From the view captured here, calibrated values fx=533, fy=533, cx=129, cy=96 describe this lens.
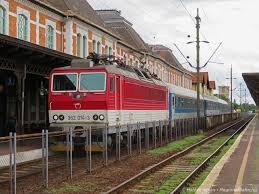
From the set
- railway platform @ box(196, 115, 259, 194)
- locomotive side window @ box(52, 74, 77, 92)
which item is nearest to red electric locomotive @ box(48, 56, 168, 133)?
locomotive side window @ box(52, 74, 77, 92)

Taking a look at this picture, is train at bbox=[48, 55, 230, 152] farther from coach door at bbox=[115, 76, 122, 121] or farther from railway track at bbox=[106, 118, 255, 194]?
railway track at bbox=[106, 118, 255, 194]

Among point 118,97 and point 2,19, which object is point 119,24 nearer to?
point 2,19

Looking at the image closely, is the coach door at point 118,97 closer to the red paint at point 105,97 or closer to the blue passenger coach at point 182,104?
the red paint at point 105,97

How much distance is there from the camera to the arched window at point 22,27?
30.7 m

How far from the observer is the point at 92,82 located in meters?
19.5

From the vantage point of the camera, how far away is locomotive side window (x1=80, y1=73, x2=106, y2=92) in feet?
63.2

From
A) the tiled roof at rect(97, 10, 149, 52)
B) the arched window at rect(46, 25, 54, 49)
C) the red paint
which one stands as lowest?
the red paint

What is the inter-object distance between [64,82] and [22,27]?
1234 centimetres

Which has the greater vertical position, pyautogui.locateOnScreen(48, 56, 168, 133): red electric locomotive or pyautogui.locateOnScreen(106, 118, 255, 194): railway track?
pyautogui.locateOnScreen(48, 56, 168, 133): red electric locomotive

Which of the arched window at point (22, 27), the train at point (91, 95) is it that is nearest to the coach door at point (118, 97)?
the train at point (91, 95)

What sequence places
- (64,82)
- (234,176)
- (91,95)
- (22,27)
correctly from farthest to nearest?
(22,27) → (64,82) → (91,95) → (234,176)

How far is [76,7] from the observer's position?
137 ft

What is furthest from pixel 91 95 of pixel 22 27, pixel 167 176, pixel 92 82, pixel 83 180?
pixel 22 27

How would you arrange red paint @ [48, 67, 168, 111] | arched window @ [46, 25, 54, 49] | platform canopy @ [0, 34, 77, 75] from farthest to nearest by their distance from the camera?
1. arched window @ [46, 25, 54, 49]
2. platform canopy @ [0, 34, 77, 75]
3. red paint @ [48, 67, 168, 111]
